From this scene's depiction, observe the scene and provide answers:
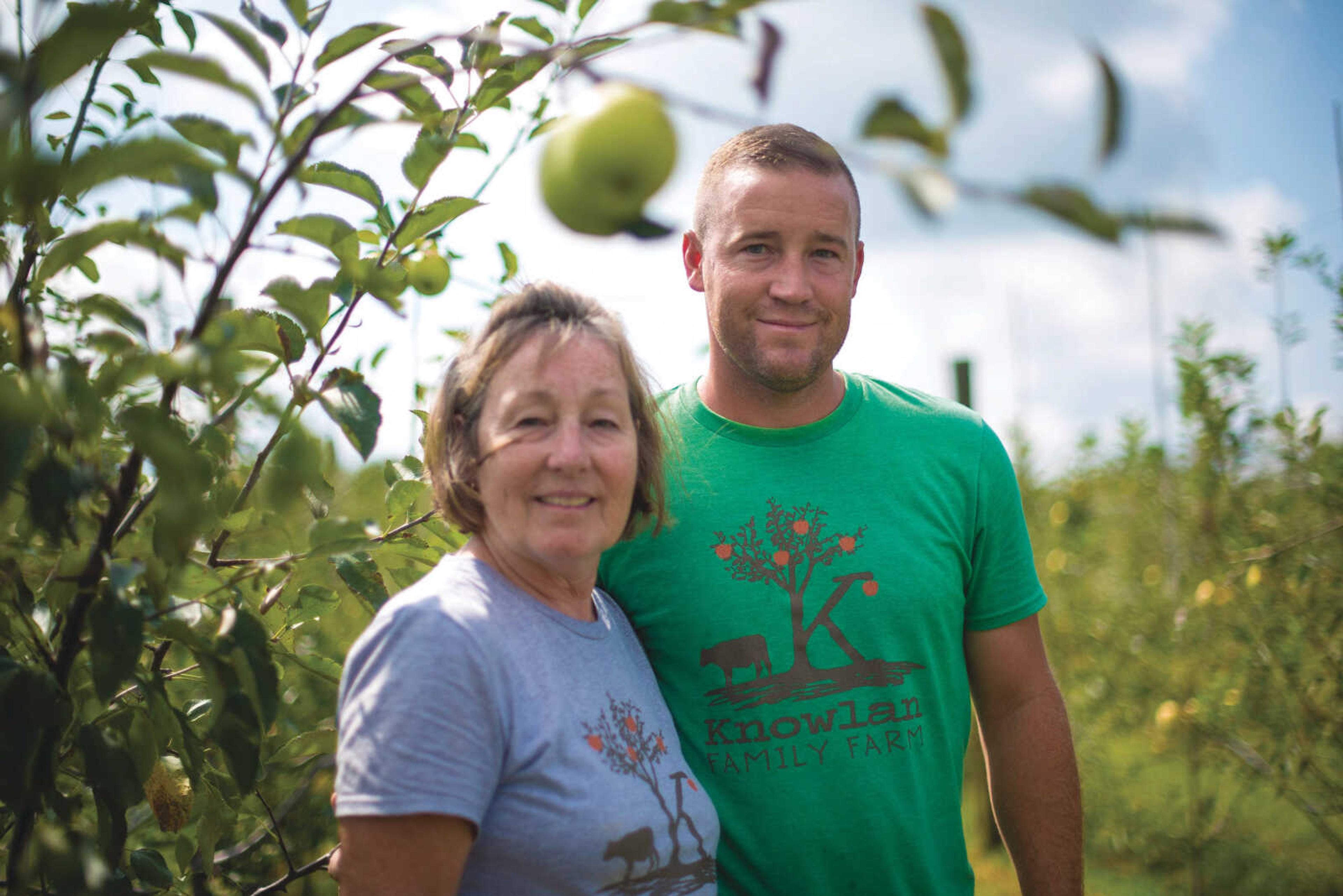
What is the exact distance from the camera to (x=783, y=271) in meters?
1.80

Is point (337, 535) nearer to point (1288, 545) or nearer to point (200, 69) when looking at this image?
point (200, 69)

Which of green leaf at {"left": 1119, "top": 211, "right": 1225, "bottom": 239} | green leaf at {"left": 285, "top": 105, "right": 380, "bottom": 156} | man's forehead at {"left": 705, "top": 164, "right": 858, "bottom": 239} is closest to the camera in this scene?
green leaf at {"left": 1119, "top": 211, "right": 1225, "bottom": 239}

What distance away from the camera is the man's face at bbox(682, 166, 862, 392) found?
5.78 feet

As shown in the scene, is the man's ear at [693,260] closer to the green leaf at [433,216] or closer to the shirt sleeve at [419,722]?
the green leaf at [433,216]

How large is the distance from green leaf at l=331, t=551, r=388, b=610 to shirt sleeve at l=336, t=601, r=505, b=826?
5.6 inches

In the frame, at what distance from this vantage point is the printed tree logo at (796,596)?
5.47 ft

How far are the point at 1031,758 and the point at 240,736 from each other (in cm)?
147

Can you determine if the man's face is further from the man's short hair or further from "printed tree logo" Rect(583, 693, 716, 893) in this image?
"printed tree logo" Rect(583, 693, 716, 893)

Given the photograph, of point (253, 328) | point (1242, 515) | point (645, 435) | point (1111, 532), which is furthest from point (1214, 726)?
point (253, 328)

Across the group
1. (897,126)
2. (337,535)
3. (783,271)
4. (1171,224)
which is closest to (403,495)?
(337,535)

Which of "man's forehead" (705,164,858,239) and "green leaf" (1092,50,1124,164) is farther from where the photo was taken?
"man's forehead" (705,164,858,239)

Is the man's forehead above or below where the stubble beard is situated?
above

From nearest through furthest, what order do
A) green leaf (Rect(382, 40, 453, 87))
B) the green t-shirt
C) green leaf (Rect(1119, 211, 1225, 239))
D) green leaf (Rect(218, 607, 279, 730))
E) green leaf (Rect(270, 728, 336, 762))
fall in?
1. green leaf (Rect(1119, 211, 1225, 239))
2. green leaf (Rect(218, 607, 279, 730))
3. green leaf (Rect(382, 40, 453, 87))
4. green leaf (Rect(270, 728, 336, 762))
5. the green t-shirt

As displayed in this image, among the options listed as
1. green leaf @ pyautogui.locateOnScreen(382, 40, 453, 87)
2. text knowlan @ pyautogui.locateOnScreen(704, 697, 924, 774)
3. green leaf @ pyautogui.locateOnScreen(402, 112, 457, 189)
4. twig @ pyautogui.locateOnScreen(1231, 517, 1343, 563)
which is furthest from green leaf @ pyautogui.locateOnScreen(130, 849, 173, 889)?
twig @ pyautogui.locateOnScreen(1231, 517, 1343, 563)
